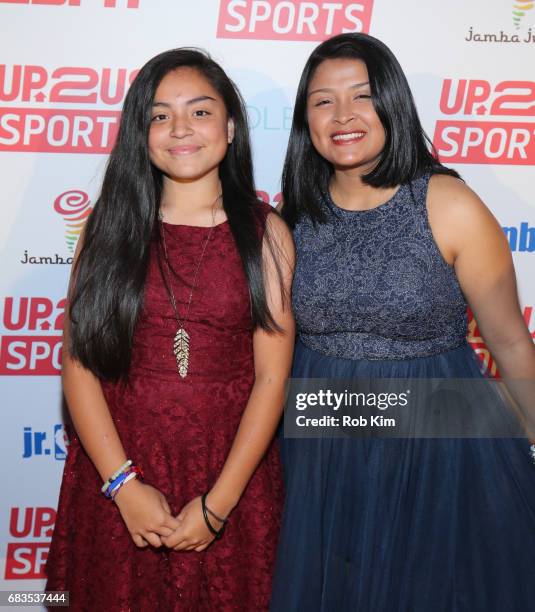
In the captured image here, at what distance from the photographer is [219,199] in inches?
65.3

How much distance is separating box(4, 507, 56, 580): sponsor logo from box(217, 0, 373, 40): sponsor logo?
4.91 ft

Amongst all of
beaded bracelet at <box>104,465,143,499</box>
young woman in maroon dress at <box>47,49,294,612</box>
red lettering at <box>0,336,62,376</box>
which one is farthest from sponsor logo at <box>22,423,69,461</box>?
beaded bracelet at <box>104,465,143,499</box>

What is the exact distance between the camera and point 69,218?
2148 mm

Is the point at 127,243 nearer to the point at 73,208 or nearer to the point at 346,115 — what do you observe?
the point at 346,115

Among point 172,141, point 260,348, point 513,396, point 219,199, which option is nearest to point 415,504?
point 513,396

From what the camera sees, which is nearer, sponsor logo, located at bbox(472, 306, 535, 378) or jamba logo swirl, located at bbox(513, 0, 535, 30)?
jamba logo swirl, located at bbox(513, 0, 535, 30)

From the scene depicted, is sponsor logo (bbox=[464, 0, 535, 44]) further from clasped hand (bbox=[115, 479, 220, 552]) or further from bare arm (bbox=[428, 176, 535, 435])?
clasped hand (bbox=[115, 479, 220, 552])

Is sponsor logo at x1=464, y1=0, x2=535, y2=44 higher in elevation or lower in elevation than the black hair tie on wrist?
higher

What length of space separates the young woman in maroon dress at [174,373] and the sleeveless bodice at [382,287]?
8cm

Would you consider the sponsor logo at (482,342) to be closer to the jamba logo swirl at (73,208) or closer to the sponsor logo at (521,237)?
the sponsor logo at (521,237)

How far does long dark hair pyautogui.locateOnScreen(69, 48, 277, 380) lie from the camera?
153 cm

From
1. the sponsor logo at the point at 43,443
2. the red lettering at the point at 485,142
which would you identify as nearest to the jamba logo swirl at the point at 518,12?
the red lettering at the point at 485,142

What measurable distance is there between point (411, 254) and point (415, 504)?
0.50 meters

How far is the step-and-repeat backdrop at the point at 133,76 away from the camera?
6.78 feet
